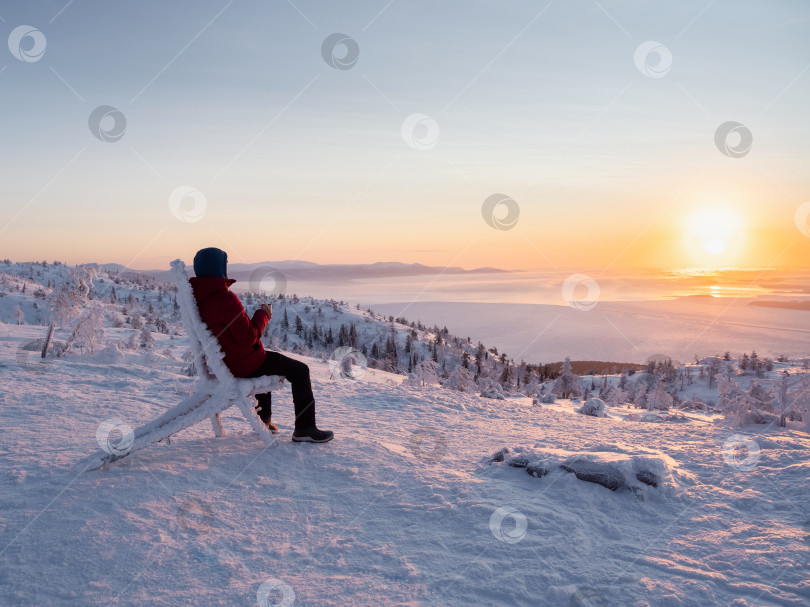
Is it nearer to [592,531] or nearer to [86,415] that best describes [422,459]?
[592,531]

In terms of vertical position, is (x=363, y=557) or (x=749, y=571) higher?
(x=749, y=571)

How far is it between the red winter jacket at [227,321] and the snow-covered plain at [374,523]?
3.51ft

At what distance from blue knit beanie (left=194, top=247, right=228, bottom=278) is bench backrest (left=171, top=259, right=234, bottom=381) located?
0.15m

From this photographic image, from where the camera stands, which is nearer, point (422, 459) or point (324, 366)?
point (422, 459)

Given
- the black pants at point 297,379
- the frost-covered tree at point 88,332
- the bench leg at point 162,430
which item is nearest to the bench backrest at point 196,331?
the bench leg at point 162,430

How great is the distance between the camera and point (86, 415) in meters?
6.57

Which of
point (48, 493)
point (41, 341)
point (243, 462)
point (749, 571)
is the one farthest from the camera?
point (41, 341)

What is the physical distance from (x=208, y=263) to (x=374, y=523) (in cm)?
315

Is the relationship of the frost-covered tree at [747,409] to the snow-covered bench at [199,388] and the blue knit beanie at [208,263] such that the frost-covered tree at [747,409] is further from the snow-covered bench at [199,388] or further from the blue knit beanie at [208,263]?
the blue knit beanie at [208,263]

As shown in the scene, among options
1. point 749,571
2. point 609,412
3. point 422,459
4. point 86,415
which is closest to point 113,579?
point 422,459

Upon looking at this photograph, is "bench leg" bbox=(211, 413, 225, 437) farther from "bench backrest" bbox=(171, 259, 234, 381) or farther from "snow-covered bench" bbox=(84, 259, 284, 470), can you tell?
"bench backrest" bbox=(171, 259, 234, 381)

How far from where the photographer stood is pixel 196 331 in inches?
200

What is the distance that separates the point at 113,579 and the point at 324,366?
11449 millimetres

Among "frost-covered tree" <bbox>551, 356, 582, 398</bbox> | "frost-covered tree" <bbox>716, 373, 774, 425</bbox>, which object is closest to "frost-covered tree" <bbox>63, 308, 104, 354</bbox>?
"frost-covered tree" <bbox>716, 373, 774, 425</bbox>
